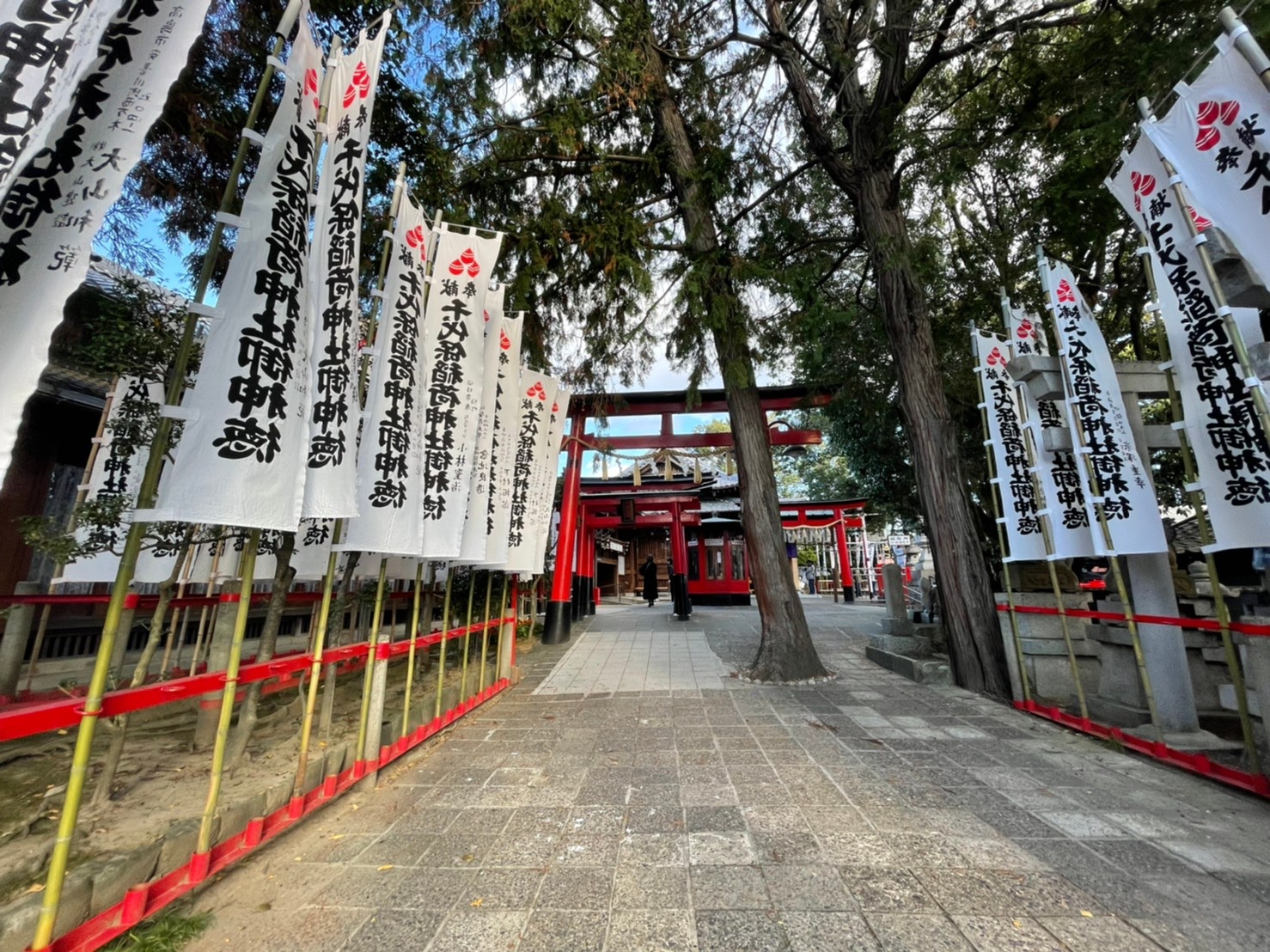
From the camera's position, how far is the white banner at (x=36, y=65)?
1.34m

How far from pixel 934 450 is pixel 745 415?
2.16 metres

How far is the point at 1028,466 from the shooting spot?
4.88m

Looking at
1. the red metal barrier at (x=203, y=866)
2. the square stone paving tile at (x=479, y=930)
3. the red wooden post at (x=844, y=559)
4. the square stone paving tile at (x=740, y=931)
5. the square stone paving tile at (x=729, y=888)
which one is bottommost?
the square stone paving tile at (x=479, y=930)

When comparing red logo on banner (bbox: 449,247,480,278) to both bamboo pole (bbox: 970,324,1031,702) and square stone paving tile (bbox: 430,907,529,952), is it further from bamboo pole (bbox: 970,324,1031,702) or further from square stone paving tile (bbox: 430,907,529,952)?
bamboo pole (bbox: 970,324,1031,702)

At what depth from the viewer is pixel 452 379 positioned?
3.99 metres

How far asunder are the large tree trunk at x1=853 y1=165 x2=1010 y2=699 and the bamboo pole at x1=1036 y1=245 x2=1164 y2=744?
127cm

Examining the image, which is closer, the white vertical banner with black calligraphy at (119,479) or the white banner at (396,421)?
the white banner at (396,421)

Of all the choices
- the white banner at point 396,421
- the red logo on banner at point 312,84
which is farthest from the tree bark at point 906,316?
the red logo on banner at point 312,84

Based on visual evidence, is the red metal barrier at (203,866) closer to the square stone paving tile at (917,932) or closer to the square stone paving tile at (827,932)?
the square stone paving tile at (827,932)

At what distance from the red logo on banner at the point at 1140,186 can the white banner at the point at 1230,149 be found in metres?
0.55

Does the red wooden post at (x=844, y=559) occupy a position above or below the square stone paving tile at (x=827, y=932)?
above

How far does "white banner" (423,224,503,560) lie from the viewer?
149 inches

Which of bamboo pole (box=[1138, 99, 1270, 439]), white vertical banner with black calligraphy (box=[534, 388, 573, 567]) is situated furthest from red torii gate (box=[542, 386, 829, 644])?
bamboo pole (box=[1138, 99, 1270, 439])

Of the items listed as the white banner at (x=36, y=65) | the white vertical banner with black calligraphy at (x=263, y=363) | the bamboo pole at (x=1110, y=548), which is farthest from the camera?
the bamboo pole at (x=1110, y=548)
